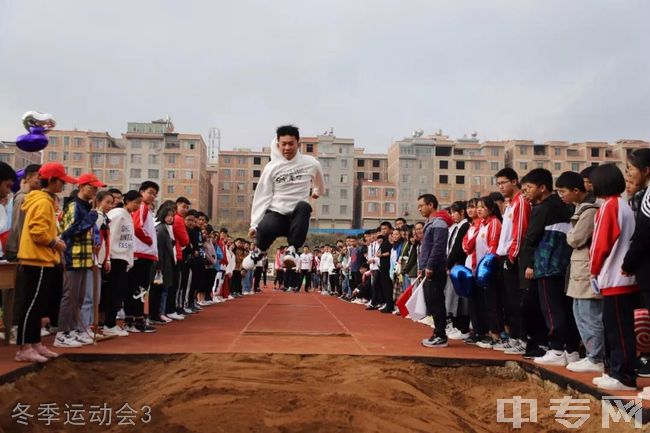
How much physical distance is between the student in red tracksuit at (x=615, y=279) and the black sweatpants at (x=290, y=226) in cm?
263

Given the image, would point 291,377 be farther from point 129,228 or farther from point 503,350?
point 129,228

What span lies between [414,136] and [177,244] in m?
68.3

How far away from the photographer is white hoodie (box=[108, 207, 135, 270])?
23.6 feet

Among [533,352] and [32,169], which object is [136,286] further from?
[533,352]

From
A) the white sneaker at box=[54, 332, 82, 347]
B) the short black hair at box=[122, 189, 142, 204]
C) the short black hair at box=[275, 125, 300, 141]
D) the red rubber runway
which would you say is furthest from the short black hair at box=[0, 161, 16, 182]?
the short black hair at box=[275, 125, 300, 141]

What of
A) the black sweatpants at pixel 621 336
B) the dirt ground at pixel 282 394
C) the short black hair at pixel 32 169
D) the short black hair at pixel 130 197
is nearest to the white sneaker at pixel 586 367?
the dirt ground at pixel 282 394

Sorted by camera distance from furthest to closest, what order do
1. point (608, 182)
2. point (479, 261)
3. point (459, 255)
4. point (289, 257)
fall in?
point (459, 255) → point (479, 261) → point (289, 257) → point (608, 182)

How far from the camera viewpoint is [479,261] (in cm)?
712

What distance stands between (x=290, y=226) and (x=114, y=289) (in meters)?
2.60

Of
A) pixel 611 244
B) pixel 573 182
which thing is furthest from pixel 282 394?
pixel 573 182

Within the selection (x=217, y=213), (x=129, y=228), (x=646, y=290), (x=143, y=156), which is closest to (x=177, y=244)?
(x=129, y=228)

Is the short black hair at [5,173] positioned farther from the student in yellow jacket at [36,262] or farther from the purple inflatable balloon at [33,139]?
the purple inflatable balloon at [33,139]

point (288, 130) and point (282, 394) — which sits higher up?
point (288, 130)

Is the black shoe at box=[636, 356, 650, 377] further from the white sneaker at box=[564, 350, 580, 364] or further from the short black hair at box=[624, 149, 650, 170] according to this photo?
the short black hair at box=[624, 149, 650, 170]
